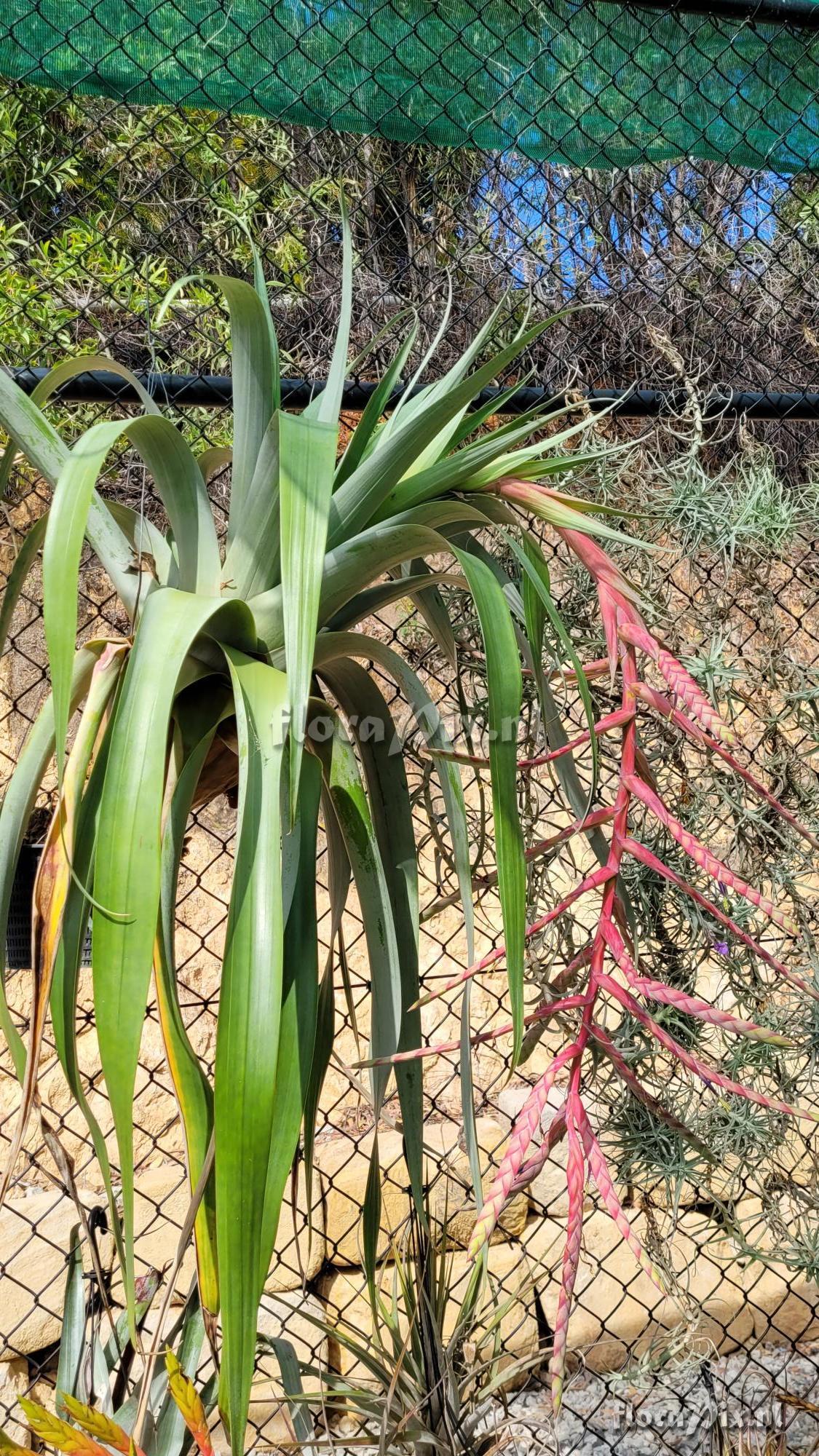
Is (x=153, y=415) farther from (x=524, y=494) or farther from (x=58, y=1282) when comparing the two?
(x=58, y=1282)

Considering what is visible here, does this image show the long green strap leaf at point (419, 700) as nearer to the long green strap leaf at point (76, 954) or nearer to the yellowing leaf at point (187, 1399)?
the long green strap leaf at point (76, 954)

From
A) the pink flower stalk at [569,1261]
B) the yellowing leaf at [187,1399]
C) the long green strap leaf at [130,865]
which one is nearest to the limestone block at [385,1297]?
the yellowing leaf at [187,1399]

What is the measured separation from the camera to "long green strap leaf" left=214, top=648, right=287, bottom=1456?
0.62 m

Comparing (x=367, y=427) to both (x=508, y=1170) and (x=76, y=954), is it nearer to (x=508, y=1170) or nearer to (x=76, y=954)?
(x=76, y=954)

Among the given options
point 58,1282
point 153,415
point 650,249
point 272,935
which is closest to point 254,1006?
point 272,935

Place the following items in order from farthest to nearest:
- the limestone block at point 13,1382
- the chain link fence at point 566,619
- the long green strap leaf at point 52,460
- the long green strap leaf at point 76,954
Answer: the limestone block at point 13,1382 → the chain link fence at point 566,619 → the long green strap leaf at point 52,460 → the long green strap leaf at point 76,954

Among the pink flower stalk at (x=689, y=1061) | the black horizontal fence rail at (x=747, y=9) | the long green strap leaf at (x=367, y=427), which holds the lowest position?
the pink flower stalk at (x=689, y=1061)

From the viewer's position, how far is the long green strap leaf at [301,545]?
63 centimetres

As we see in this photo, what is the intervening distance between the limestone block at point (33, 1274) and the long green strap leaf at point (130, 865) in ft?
5.19

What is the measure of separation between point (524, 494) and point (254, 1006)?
0.48m

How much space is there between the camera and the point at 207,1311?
2.42ft

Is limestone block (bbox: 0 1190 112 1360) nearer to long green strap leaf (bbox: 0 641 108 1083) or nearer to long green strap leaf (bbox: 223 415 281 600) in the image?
long green strap leaf (bbox: 0 641 108 1083)

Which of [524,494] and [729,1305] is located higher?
[524,494]

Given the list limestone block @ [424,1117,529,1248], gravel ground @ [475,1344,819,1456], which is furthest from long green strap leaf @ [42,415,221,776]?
limestone block @ [424,1117,529,1248]
